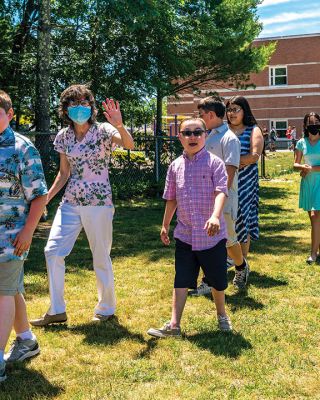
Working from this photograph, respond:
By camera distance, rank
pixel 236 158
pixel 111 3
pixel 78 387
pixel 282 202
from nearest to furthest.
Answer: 1. pixel 78 387
2. pixel 236 158
3. pixel 111 3
4. pixel 282 202

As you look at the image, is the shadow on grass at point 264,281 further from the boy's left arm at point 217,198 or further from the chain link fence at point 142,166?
the chain link fence at point 142,166

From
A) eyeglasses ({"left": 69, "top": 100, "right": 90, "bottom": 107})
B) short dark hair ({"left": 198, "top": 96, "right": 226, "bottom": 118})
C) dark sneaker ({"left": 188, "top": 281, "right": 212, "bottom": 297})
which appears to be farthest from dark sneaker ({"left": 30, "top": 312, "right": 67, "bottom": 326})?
short dark hair ({"left": 198, "top": 96, "right": 226, "bottom": 118})

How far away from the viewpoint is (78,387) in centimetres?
342

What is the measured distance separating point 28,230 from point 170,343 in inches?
57.7

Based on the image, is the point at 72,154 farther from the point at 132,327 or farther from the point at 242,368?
the point at 242,368

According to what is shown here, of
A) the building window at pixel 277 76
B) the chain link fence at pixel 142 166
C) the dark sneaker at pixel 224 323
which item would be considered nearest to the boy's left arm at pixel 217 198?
the dark sneaker at pixel 224 323

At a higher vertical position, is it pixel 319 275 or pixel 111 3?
pixel 111 3

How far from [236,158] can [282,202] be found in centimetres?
849

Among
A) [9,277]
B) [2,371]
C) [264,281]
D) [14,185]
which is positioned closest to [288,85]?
[264,281]

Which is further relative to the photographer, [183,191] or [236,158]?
[236,158]

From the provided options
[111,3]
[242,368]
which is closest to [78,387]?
[242,368]

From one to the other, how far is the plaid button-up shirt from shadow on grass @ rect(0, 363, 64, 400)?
1456 millimetres

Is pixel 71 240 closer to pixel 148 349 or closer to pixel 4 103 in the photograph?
pixel 148 349

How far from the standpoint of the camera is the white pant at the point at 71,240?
448cm
